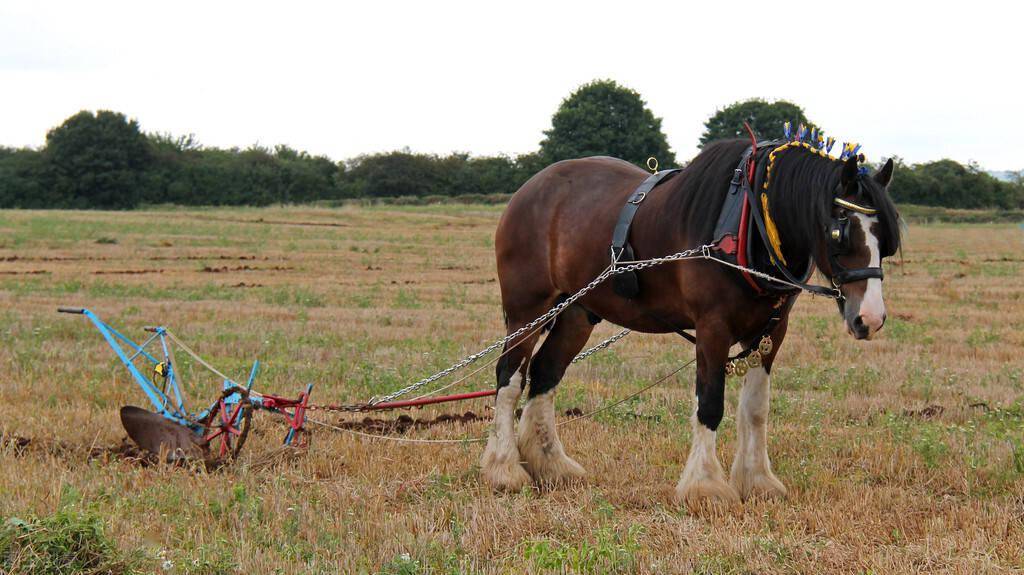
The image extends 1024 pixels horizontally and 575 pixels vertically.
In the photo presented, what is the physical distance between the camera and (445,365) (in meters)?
9.67

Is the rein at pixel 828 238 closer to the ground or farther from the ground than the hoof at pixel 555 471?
farther from the ground

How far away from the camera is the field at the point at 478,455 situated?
4.31 meters

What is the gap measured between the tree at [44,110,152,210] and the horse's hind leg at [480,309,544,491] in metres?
59.0

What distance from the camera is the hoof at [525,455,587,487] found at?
19.5 feet

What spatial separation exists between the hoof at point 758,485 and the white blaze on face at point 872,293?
4.41 ft

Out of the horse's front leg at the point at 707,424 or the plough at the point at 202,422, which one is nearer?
the horse's front leg at the point at 707,424

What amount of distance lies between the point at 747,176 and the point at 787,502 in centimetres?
181

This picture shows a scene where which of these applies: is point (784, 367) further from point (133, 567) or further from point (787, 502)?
point (133, 567)

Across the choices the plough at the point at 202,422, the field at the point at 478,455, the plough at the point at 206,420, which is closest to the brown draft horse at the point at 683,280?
the field at the point at 478,455

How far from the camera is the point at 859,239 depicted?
452cm

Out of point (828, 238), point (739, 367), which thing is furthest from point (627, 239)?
point (828, 238)

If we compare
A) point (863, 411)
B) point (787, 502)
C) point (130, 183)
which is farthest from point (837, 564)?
point (130, 183)

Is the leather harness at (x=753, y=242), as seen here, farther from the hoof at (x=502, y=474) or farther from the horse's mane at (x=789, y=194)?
the hoof at (x=502, y=474)

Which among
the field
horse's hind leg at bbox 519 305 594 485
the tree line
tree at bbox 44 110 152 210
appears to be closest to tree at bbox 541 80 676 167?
the tree line
